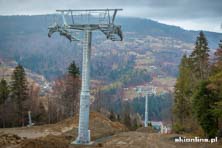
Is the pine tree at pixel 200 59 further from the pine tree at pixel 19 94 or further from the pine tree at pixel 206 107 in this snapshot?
the pine tree at pixel 19 94

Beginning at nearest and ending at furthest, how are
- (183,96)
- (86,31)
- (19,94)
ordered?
(86,31), (183,96), (19,94)

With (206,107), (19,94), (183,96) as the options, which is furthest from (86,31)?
(19,94)

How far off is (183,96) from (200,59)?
4.61 m

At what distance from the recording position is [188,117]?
4456 cm

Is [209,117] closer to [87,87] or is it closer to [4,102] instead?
[87,87]

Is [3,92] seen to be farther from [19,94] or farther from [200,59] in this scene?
[200,59]

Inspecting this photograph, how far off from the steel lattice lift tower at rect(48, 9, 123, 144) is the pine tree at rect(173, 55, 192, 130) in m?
21.2

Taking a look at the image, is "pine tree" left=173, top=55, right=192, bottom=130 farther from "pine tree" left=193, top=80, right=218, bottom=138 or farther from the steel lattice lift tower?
the steel lattice lift tower

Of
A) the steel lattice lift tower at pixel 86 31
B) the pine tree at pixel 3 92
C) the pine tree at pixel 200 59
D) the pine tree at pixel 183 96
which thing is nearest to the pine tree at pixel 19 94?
the pine tree at pixel 3 92

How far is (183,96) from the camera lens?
44531 mm

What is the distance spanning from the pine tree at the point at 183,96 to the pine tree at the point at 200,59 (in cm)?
87

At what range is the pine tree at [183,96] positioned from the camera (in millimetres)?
44375

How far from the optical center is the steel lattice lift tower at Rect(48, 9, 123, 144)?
2456cm

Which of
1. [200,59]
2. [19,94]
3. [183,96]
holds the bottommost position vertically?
[19,94]
